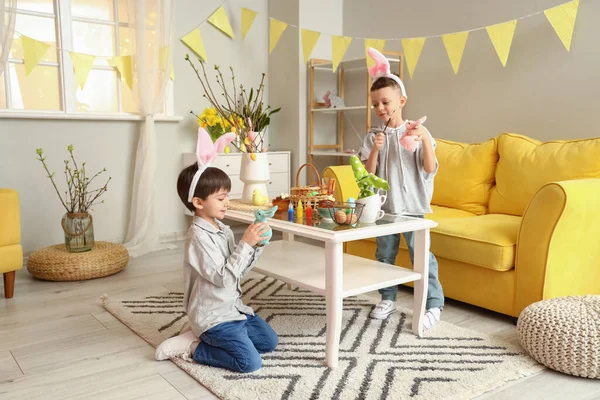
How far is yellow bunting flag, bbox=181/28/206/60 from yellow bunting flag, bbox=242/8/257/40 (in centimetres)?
36

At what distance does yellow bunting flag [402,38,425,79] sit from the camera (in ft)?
11.4

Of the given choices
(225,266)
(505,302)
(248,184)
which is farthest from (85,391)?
(505,302)

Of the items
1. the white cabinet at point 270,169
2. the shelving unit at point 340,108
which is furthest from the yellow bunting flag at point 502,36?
the white cabinet at point 270,169

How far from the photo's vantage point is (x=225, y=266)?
1.78m

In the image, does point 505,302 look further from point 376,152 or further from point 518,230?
point 376,152

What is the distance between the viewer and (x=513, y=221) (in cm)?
263

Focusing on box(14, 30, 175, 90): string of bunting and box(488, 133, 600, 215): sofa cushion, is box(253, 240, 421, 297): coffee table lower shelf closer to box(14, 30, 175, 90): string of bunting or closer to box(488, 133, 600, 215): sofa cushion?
box(488, 133, 600, 215): sofa cushion

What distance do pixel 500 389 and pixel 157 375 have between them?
1.17 metres

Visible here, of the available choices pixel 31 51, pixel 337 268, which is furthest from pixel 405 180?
pixel 31 51

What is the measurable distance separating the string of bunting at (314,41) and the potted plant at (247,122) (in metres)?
0.30

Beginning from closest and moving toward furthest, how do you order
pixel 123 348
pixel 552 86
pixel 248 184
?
pixel 123 348, pixel 248 184, pixel 552 86

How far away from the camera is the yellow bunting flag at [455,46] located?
3.25 metres

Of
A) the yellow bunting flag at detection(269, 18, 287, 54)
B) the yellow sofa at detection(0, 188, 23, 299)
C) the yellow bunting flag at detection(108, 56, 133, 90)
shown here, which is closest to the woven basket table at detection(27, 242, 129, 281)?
the yellow sofa at detection(0, 188, 23, 299)

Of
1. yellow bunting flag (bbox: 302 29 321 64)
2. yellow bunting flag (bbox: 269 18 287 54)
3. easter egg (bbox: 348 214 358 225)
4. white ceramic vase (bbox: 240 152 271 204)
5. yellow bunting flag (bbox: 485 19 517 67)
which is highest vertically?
yellow bunting flag (bbox: 269 18 287 54)
